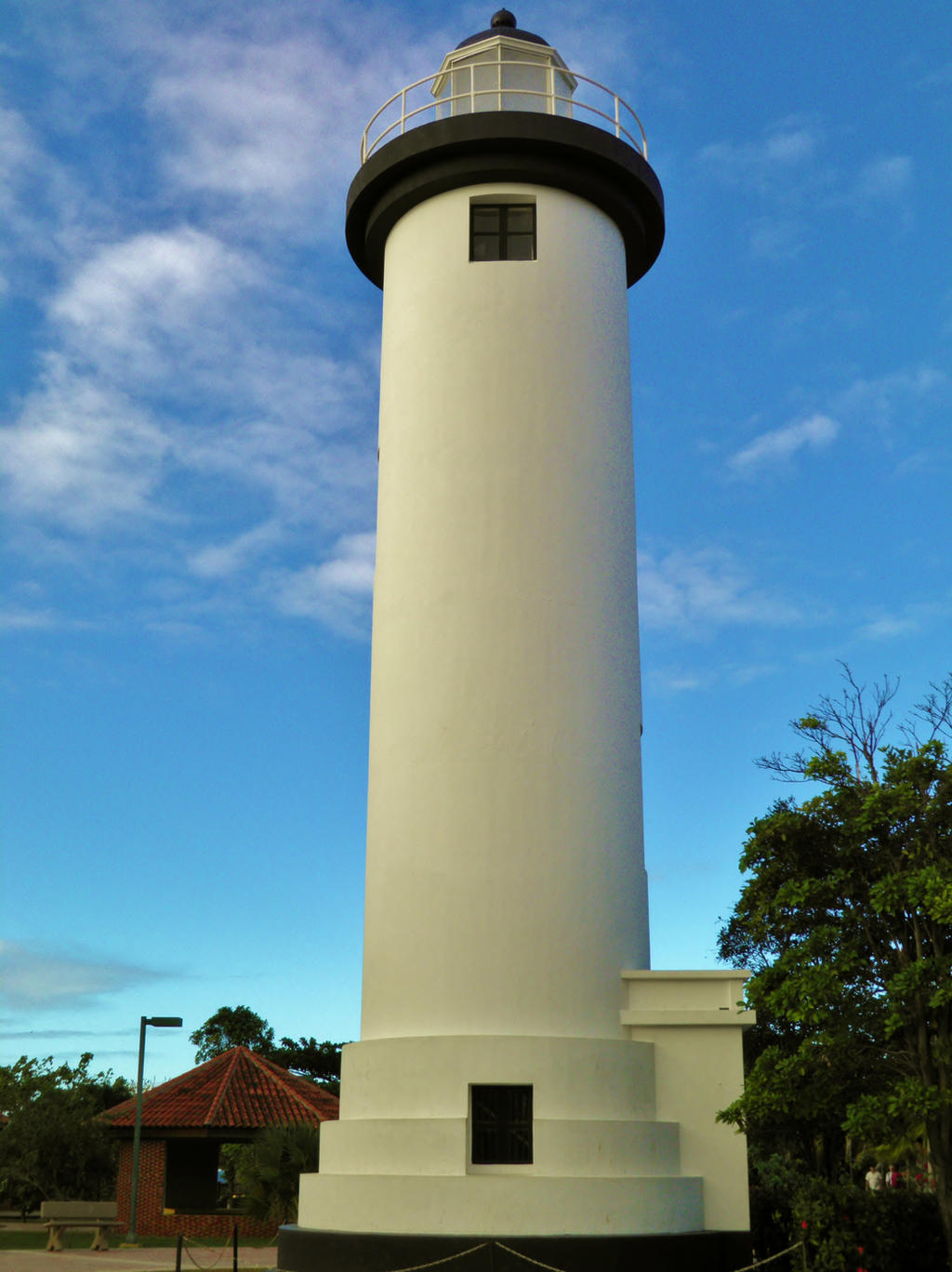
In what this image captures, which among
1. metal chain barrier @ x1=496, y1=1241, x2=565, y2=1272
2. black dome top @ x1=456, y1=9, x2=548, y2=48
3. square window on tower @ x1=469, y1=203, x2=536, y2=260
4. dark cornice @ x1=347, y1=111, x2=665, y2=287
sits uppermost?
black dome top @ x1=456, y1=9, x2=548, y2=48

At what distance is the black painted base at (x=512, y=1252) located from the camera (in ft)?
46.5

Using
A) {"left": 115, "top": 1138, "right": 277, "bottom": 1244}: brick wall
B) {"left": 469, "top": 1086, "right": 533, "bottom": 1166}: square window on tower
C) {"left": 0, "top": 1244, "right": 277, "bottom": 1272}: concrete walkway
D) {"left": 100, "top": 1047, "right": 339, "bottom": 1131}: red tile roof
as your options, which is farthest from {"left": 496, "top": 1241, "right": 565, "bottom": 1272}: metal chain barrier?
{"left": 115, "top": 1138, "right": 277, "bottom": 1244}: brick wall

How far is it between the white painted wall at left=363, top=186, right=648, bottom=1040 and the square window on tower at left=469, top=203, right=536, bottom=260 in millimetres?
217

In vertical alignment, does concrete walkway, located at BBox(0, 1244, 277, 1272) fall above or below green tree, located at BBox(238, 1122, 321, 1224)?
below

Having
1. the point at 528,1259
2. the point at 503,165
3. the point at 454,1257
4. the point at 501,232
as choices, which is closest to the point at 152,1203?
the point at 454,1257

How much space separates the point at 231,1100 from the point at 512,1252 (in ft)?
61.7

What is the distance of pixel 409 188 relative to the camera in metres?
19.7

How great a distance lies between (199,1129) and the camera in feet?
98.5

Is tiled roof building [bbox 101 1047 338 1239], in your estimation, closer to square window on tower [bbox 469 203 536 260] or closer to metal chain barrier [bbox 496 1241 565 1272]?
metal chain barrier [bbox 496 1241 565 1272]

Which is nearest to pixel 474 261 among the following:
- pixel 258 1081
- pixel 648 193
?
pixel 648 193

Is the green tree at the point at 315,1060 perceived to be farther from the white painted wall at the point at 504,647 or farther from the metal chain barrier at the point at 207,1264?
the white painted wall at the point at 504,647

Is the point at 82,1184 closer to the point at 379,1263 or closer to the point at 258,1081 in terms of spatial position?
the point at 258,1081

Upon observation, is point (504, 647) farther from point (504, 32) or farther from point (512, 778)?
point (504, 32)

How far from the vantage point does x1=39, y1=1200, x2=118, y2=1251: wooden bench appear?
28297mm
